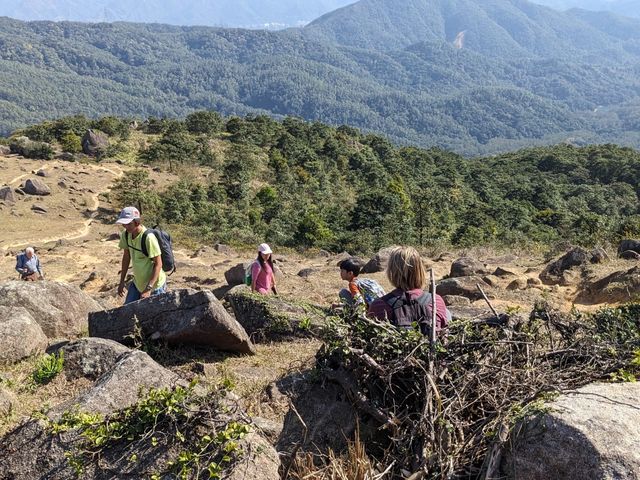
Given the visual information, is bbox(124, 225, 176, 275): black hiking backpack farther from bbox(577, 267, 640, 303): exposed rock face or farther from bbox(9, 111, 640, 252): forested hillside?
bbox(9, 111, 640, 252): forested hillside

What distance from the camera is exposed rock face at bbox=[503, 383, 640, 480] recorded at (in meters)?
2.38

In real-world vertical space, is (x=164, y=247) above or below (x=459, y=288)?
above

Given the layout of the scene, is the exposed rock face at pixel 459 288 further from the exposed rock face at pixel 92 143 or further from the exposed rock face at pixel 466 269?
the exposed rock face at pixel 92 143

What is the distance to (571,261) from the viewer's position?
12328mm

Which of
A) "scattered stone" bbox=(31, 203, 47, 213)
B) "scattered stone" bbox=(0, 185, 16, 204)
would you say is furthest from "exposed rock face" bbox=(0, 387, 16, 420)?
"scattered stone" bbox=(0, 185, 16, 204)

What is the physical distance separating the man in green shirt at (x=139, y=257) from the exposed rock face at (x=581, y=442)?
4.51 metres

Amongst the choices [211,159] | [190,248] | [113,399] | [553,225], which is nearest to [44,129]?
[211,159]

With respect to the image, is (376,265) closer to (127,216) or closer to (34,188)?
(127,216)

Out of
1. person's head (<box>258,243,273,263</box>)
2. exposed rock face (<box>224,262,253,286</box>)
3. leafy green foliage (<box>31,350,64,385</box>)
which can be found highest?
person's head (<box>258,243,273,263</box>)

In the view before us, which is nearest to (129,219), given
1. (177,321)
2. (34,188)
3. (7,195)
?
(177,321)

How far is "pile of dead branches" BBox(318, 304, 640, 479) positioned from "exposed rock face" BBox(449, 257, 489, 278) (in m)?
9.32

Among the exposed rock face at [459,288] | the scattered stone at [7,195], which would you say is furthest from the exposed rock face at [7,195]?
the exposed rock face at [459,288]

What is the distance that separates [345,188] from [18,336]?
107ft

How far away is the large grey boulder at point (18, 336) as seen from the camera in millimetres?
5293
